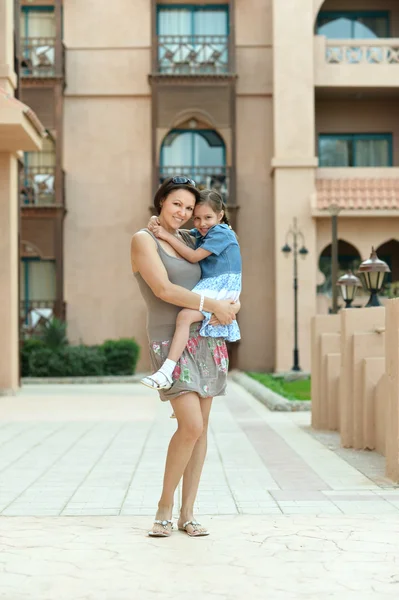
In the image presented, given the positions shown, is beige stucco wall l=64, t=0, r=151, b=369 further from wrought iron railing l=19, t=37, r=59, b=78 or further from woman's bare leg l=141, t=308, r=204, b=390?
woman's bare leg l=141, t=308, r=204, b=390

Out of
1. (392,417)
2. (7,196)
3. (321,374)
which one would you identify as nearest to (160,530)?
(392,417)

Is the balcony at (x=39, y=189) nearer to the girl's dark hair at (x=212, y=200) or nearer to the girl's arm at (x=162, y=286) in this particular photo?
the girl's dark hair at (x=212, y=200)

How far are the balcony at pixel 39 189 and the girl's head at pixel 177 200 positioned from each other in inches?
912

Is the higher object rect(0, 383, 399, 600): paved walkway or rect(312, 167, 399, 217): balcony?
rect(312, 167, 399, 217): balcony

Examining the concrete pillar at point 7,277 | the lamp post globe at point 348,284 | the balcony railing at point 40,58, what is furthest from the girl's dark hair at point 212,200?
the balcony railing at point 40,58

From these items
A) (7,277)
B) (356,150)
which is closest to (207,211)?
(7,277)

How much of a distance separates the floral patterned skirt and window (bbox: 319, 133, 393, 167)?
25222 millimetres

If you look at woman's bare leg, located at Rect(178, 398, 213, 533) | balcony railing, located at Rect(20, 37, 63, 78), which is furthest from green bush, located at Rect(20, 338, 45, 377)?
woman's bare leg, located at Rect(178, 398, 213, 533)

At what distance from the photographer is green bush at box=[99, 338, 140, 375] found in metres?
26.3

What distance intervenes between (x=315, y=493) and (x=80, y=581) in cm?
323

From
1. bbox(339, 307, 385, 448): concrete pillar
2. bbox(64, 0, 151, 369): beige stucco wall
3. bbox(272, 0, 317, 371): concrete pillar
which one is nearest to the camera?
bbox(339, 307, 385, 448): concrete pillar

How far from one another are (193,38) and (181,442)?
25.5 m

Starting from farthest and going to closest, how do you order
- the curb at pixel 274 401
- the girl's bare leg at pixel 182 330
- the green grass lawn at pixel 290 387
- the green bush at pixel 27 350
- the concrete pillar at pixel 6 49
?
the green bush at pixel 27 350
the concrete pillar at pixel 6 49
the green grass lawn at pixel 290 387
the curb at pixel 274 401
the girl's bare leg at pixel 182 330

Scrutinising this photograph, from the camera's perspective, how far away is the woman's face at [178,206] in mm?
6102
